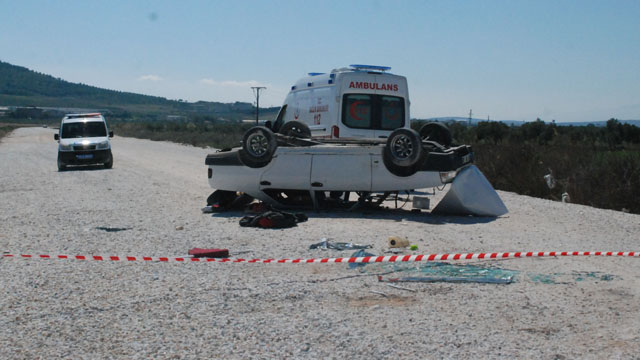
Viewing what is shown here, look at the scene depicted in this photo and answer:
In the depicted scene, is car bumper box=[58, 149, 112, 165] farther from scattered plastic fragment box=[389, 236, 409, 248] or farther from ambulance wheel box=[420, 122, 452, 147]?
scattered plastic fragment box=[389, 236, 409, 248]

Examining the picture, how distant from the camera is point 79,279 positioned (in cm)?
654

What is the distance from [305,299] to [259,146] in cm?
559

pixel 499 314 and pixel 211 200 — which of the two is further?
pixel 211 200

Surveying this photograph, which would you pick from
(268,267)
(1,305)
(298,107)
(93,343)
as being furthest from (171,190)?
(93,343)

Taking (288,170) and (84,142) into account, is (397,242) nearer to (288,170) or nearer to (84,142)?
(288,170)

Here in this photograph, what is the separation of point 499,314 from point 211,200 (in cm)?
747

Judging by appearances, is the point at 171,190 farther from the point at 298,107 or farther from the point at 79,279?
the point at 79,279

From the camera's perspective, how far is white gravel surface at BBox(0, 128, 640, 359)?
4621mm

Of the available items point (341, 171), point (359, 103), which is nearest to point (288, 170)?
point (341, 171)

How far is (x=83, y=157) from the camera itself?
76.3 ft

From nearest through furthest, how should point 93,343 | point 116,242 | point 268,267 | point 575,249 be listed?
1. point 93,343
2. point 268,267
3. point 575,249
4. point 116,242

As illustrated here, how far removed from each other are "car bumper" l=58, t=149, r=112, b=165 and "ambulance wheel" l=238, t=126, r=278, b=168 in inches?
553

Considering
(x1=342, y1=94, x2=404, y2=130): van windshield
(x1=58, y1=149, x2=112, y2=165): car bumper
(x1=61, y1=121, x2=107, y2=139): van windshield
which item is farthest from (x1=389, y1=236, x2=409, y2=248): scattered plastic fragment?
(x1=61, y1=121, x2=107, y2=139): van windshield

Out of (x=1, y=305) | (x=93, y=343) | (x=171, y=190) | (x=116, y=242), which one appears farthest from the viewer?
(x=171, y=190)
